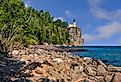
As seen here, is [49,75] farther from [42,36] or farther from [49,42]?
[49,42]

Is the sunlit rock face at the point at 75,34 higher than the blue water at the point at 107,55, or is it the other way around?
the sunlit rock face at the point at 75,34

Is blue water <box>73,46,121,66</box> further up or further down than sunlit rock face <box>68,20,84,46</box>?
further down

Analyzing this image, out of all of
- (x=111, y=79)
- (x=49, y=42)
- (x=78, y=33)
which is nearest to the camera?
(x=111, y=79)

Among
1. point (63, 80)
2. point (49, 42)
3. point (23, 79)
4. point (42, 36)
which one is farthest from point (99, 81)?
point (49, 42)

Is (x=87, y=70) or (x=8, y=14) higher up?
(x=8, y=14)

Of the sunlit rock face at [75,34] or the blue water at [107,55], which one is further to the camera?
the sunlit rock face at [75,34]

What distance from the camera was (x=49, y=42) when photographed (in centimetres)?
13075

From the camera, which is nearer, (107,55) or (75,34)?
(107,55)

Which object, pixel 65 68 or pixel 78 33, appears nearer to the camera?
pixel 65 68

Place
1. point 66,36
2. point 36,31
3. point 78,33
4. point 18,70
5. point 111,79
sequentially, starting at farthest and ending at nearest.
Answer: point 78,33 < point 66,36 < point 36,31 < point 18,70 < point 111,79

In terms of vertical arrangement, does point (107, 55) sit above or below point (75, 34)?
below

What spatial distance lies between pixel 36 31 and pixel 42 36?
31.1 ft

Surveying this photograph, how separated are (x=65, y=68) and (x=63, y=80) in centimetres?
341

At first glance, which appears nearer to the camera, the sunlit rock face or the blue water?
the blue water
